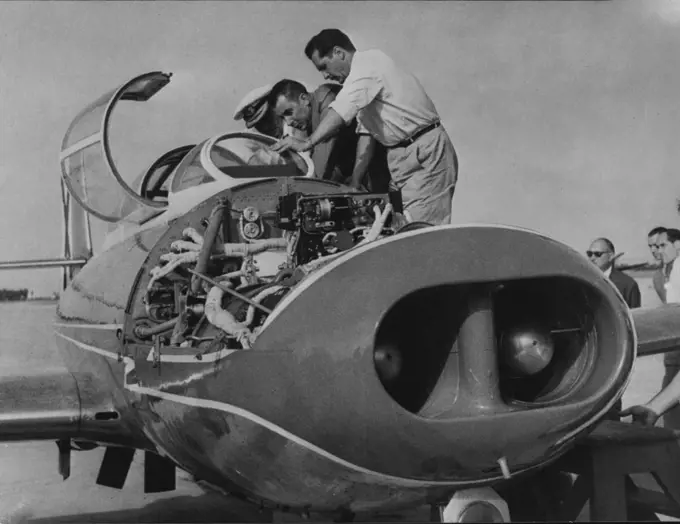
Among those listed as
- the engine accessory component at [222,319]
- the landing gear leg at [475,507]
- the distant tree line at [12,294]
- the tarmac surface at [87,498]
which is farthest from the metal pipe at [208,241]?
the distant tree line at [12,294]

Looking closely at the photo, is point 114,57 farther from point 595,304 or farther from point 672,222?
point 595,304

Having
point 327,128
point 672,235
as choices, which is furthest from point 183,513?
point 672,235

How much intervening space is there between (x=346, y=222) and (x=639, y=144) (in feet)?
9.93

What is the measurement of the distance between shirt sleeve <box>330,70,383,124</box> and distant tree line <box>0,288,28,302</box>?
8.83 m

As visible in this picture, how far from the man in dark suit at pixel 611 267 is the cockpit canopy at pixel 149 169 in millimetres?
3135

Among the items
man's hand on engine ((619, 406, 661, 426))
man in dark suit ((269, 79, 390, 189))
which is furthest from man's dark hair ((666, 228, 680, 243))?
man in dark suit ((269, 79, 390, 189))

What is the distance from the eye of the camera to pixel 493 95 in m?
6.46

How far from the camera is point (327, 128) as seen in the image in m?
4.57

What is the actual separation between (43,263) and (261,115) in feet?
12.4

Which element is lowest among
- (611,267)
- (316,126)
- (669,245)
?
(611,267)

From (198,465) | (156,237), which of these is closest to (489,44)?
(156,237)

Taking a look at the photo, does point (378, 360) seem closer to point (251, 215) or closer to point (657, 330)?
point (251, 215)

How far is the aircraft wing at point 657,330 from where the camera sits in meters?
5.17

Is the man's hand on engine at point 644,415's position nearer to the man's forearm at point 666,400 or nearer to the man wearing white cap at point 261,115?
the man's forearm at point 666,400
